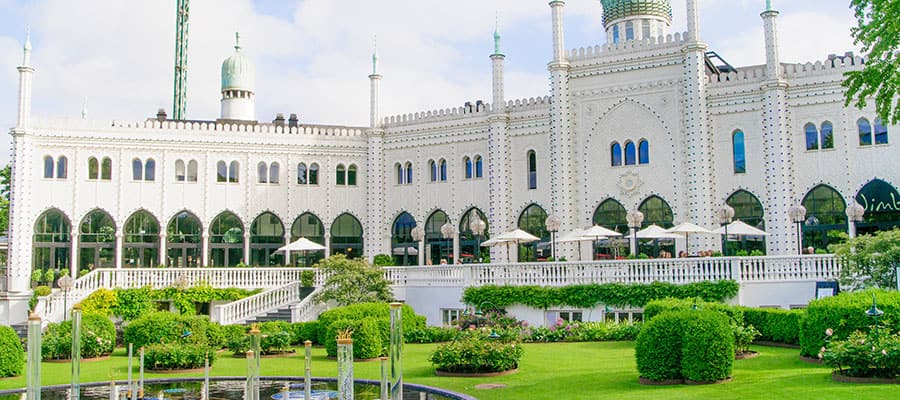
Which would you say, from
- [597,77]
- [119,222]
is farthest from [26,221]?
[597,77]

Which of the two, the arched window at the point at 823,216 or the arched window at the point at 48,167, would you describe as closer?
the arched window at the point at 823,216

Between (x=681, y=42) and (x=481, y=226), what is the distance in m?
11.7

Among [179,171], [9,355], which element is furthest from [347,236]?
[9,355]

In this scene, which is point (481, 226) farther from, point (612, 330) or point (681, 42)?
point (612, 330)

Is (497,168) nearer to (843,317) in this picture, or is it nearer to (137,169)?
(137,169)

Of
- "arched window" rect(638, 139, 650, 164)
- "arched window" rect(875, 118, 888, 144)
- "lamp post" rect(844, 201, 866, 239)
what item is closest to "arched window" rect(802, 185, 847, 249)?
"lamp post" rect(844, 201, 866, 239)

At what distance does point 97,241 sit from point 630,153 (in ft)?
82.3

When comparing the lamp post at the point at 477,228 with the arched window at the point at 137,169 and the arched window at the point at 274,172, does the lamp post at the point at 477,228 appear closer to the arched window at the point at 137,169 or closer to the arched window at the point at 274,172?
the arched window at the point at 274,172

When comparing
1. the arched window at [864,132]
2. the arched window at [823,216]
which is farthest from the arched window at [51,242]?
the arched window at [864,132]

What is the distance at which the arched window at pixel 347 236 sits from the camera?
45188 millimetres

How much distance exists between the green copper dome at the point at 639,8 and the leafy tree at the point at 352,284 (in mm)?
19304

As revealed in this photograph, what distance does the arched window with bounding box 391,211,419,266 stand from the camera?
4506 centimetres

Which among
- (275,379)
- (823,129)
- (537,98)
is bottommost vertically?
(275,379)

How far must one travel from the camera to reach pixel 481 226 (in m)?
39.3
